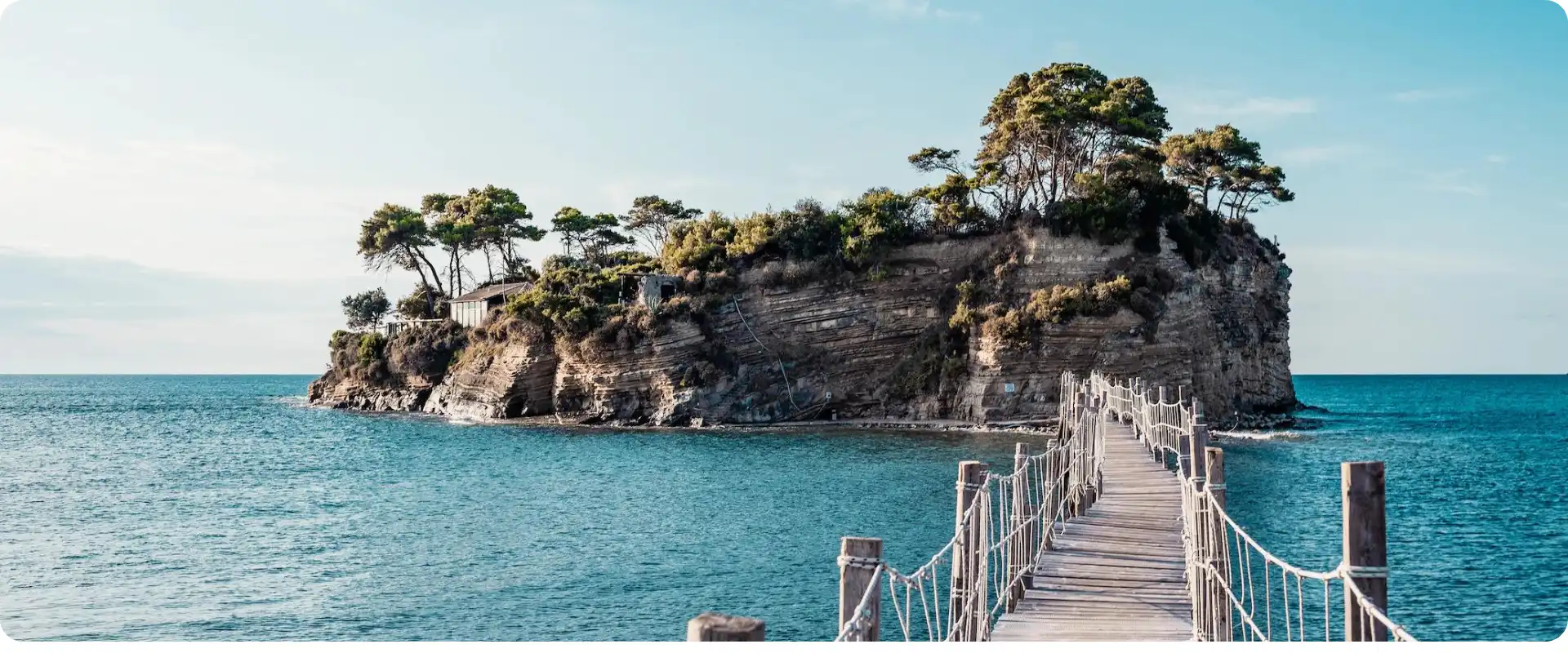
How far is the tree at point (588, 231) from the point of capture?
58.2 metres

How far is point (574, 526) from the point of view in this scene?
21.8 meters

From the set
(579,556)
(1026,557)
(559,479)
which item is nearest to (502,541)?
(579,556)

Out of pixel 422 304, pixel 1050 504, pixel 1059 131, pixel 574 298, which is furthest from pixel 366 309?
pixel 1050 504

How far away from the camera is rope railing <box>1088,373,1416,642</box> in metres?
4.91

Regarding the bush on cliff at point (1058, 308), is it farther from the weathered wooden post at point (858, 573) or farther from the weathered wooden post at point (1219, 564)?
the weathered wooden post at point (858, 573)

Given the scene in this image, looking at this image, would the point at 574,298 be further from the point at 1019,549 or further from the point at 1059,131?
the point at 1019,549

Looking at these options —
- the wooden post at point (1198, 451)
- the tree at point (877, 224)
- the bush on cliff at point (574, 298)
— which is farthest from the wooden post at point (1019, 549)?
the bush on cliff at point (574, 298)

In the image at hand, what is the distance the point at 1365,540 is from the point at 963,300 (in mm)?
38224

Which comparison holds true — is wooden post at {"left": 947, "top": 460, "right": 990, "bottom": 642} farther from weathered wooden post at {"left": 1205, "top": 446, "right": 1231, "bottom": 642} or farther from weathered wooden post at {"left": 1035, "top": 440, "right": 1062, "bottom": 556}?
weathered wooden post at {"left": 1035, "top": 440, "right": 1062, "bottom": 556}

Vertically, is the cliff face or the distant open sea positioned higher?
the cliff face

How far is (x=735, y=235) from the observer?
1848 inches

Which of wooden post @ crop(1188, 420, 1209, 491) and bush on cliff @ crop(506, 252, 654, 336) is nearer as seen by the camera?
wooden post @ crop(1188, 420, 1209, 491)

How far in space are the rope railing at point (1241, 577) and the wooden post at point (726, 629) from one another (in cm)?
266

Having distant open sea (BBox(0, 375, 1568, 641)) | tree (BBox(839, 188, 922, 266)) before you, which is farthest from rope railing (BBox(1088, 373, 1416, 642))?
tree (BBox(839, 188, 922, 266))
